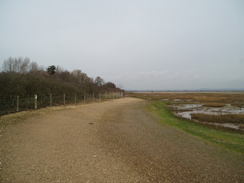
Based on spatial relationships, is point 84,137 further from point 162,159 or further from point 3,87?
point 3,87

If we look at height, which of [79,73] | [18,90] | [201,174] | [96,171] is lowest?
[201,174]

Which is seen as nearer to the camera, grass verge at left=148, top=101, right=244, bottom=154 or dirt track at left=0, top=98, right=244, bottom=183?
dirt track at left=0, top=98, right=244, bottom=183

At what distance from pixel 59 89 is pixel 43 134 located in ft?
55.1

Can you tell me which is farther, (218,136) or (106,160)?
(218,136)

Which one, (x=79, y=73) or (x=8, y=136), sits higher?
(x=79, y=73)

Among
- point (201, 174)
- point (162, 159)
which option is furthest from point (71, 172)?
point (201, 174)

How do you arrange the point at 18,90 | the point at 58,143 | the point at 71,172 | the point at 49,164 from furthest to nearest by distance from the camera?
the point at 18,90
the point at 58,143
the point at 49,164
the point at 71,172

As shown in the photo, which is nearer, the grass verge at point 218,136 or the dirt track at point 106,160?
the dirt track at point 106,160

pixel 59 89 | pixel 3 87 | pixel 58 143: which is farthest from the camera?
pixel 59 89

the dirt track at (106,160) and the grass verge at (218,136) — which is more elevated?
the dirt track at (106,160)

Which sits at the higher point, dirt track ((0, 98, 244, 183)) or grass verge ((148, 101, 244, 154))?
dirt track ((0, 98, 244, 183))

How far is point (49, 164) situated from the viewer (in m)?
4.02

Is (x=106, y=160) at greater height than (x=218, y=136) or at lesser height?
greater

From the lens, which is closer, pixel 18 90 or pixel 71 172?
pixel 71 172
